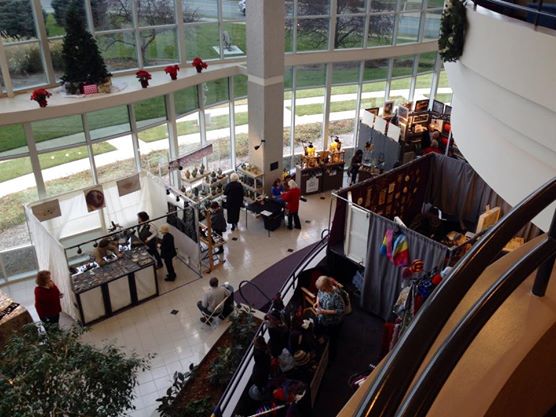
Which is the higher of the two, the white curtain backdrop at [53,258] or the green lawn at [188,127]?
the green lawn at [188,127]

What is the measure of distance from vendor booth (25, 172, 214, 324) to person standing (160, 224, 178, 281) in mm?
272

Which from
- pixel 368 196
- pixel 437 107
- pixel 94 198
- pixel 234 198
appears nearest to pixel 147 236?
pixel 94 198

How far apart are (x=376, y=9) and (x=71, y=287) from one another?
11044mm

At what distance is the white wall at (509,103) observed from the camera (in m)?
4.39

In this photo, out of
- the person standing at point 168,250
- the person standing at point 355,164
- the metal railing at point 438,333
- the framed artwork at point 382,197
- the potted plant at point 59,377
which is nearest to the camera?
the metal railing at point 438,333

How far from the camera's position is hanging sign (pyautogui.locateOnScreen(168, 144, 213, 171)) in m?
11.5

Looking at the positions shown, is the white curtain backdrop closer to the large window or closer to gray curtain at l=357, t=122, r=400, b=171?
the large window

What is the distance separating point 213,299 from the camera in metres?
8.30

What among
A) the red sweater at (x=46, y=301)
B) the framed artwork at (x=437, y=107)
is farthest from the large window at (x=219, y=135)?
the red sweater at (x=46, y=301)

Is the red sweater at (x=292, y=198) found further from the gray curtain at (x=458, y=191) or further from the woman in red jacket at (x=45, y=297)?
the woman in red jacket at (x=45, y=297)

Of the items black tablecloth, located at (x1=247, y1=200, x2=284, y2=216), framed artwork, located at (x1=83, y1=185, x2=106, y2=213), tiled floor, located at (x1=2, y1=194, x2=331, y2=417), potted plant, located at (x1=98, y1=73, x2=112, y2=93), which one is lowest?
tiled floor, located at (x1=2, y1=194, x2=331, y2=417)

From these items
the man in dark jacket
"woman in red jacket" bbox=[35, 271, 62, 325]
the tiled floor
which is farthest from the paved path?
"woman in red jacket" bbox=[35, 271, 62, 325]

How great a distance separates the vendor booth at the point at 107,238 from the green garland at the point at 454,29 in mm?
5294

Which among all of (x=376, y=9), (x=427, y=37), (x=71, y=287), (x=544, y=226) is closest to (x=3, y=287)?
(x=71, y=287)
